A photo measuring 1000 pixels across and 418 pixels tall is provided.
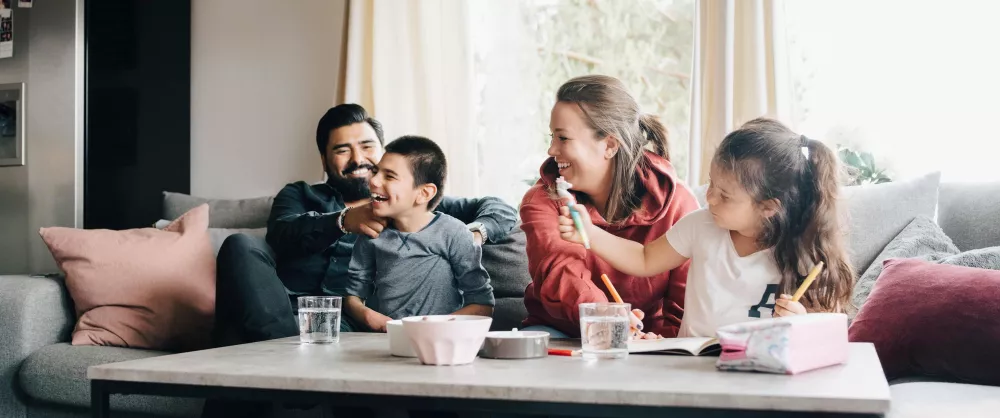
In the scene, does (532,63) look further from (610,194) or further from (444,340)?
(444,340)

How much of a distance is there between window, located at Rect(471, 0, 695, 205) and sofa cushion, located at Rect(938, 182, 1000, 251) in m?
1.37

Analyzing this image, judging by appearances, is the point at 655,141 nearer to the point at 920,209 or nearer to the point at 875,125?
the point at 920,209

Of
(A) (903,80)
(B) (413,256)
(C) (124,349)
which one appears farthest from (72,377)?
(A) (903,80)

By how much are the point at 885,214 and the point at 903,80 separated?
1.05 metres

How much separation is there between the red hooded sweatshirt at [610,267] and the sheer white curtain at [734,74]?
931 mm

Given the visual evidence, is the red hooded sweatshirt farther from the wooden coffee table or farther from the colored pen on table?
the wooden coffee table

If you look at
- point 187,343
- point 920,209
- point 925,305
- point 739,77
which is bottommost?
point 187,343

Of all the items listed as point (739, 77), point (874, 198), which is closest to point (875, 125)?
point (739, 77)

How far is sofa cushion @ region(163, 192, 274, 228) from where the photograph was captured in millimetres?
3180

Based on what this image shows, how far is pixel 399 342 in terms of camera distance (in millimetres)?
1318

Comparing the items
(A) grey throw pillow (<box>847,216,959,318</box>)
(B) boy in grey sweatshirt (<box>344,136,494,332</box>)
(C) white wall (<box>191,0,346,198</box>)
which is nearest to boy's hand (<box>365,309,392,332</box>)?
(B) boy in grey sweatshirt (<box>344,136,494,332</box>)

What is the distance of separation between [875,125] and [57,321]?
2.58m

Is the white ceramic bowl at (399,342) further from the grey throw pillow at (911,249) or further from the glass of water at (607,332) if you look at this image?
the grey throw pillow at (911,249)

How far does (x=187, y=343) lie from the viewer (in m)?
2.52
